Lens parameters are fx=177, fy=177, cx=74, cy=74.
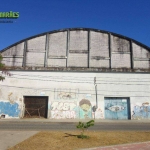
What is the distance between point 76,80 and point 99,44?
5.81 metres

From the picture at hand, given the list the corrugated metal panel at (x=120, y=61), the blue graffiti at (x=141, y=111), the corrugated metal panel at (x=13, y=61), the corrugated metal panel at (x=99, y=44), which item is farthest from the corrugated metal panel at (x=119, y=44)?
the corrugated metal panel at (x=13, y=61)

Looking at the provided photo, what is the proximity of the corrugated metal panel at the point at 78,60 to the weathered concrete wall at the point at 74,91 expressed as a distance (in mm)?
1241

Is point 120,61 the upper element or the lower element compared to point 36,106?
upper

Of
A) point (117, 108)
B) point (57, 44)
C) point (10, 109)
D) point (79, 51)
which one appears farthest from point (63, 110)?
point (57, 44)

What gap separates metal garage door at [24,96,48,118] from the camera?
72.4 feet

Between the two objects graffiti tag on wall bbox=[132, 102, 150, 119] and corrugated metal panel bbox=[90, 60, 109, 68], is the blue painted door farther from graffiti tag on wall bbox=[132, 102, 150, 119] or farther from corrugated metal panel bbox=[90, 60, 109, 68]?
corrugated metal panel bbox=[90, 60, 109, 68]

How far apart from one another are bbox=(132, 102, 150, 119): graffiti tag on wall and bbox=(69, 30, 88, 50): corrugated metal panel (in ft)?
32.7

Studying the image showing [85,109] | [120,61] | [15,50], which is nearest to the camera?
[85,109]

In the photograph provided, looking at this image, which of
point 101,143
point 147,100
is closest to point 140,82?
point 147,100

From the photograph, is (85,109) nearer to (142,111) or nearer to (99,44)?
(142,111)

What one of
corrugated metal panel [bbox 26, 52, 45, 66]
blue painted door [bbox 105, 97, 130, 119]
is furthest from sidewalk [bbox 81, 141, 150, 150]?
corrugated metal panel [bbox 26, 52, 45, 66]

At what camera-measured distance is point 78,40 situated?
23734 millimetres

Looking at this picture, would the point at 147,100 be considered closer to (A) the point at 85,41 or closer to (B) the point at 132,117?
(B) the point at 132,117

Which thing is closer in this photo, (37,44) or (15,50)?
(15,50)
